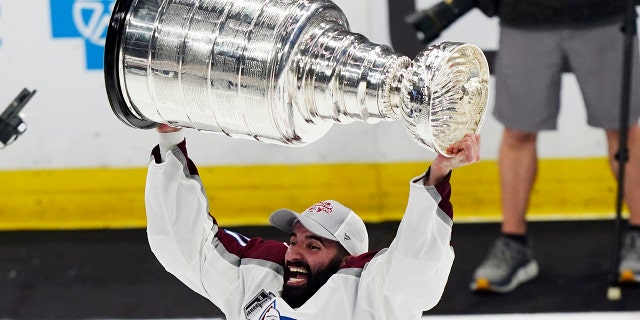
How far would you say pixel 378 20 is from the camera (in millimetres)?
4957

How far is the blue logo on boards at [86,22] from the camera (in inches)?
194

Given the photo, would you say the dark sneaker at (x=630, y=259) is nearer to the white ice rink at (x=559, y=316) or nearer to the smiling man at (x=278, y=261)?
the white ice rink at (x=559, y=316)

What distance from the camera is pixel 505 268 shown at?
4.56 m

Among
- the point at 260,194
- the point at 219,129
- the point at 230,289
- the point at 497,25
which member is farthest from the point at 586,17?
the point at 219,129

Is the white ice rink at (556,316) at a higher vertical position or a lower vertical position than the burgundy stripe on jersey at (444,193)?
lower

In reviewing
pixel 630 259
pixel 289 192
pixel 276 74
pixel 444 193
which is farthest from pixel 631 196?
pixel 276 74

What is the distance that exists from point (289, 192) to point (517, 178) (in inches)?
40.5

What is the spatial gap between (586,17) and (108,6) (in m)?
1.83

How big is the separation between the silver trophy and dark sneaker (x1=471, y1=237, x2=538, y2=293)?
2200 millimetres

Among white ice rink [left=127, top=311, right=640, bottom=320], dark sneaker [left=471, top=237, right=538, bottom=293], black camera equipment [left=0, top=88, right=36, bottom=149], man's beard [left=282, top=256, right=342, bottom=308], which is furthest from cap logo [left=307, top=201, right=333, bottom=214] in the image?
dark sneaker [left=471, top=237, right=538, bottom=293]

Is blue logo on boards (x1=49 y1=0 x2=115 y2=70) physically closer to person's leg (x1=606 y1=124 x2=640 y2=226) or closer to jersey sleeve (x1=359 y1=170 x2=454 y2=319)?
person's leg (x1=606 y1=124 x2=640 y2=226)

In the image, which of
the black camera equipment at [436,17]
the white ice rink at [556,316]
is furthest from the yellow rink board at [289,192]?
the white ice rink at [556,316]

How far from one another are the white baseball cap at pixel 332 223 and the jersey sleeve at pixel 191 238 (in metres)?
0.08

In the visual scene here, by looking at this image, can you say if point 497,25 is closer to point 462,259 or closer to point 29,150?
point 462,259
